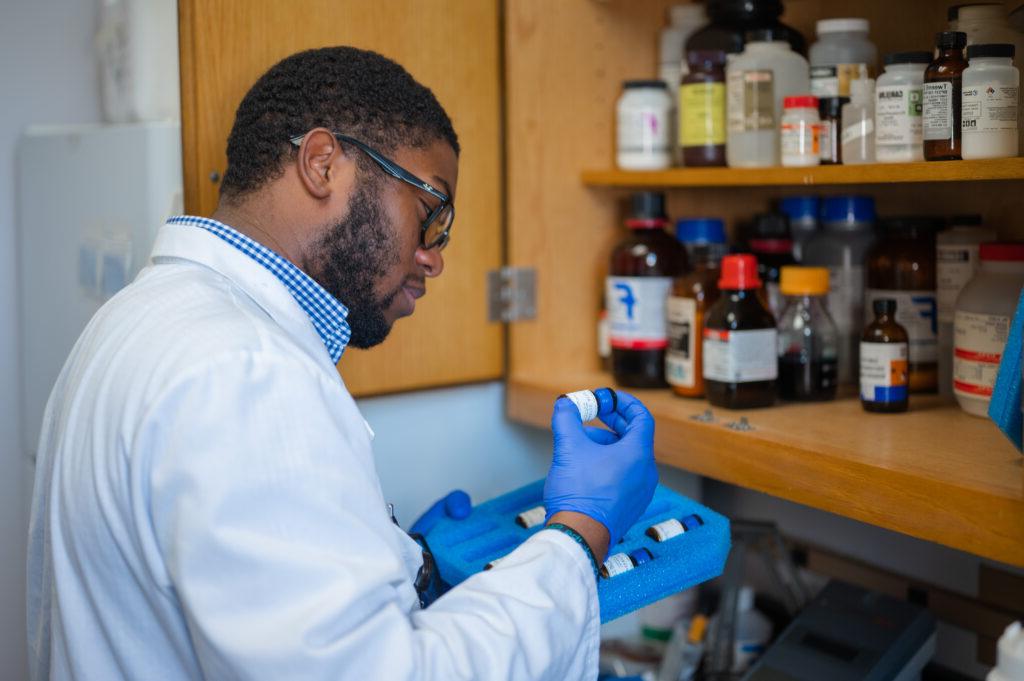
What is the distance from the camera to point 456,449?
1722 millimetres

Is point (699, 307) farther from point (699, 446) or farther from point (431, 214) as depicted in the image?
point (431, 214)

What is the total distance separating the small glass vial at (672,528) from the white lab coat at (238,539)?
0.72 ft

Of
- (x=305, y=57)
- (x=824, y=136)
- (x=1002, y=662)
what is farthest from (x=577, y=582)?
(x=824, y=136)

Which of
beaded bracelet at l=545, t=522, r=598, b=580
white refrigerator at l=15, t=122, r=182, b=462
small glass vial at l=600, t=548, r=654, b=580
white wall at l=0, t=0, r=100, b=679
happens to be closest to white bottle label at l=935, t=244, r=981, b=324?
small glass vial at l=600, t=548, r=654, b=580

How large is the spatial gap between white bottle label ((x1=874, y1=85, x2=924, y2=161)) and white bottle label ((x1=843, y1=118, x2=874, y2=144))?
7 centimetres

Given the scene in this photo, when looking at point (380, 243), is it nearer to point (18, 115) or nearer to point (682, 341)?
point (682, 341)

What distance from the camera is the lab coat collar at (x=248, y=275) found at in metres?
1.02

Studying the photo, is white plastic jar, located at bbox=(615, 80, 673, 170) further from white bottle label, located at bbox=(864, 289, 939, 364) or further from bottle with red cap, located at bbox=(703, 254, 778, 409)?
white bottle label, located at bbox=(864, 289, 939, 364)

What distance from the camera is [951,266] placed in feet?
4.88

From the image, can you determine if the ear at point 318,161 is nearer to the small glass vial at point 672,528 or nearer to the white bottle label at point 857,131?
the small glass vial at point 672,528

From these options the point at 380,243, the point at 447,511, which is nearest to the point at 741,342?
the point at 447,511

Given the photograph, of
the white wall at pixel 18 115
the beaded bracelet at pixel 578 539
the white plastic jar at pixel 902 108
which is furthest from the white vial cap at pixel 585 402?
the white wall at pixel 18 115

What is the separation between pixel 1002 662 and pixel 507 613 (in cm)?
48

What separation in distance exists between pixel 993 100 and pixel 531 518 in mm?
758
